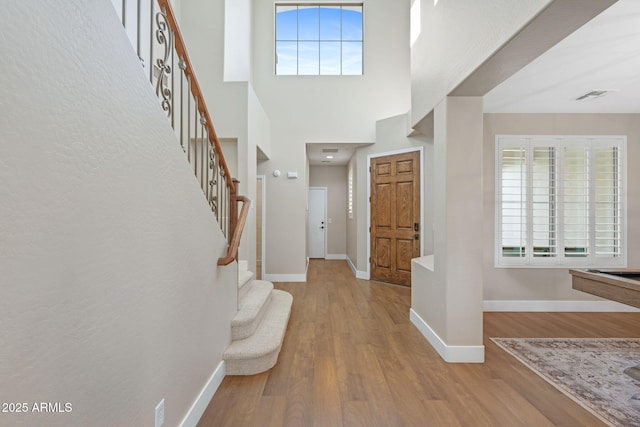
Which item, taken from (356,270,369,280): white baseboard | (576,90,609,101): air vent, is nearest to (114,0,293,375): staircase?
(356,270,369,280): white baseboard

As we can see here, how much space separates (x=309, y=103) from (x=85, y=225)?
5085 mm

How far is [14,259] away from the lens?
2.39 feet

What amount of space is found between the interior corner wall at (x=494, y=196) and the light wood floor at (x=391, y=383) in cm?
37

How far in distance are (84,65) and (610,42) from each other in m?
3.20

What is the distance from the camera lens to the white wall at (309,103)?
5398mm

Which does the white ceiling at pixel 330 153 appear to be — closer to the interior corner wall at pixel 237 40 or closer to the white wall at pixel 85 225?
the interior corner wall at pixel 237 40

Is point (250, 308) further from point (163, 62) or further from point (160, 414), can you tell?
point (163, 62)

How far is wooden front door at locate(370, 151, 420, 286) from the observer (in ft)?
16.0

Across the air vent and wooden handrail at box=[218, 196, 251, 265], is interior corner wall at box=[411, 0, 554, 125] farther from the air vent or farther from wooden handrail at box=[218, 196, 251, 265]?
wooden handrail at box=[218, 196, 251, 265]

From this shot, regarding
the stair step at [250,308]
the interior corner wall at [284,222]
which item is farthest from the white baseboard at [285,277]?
the stair step at [250,308]

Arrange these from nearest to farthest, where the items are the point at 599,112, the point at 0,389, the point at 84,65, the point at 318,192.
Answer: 1. the point at 0,389
2. the point at 84,65
3. the point at 599,112
4. the point at 318,192

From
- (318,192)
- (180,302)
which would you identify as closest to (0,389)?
(180,302)

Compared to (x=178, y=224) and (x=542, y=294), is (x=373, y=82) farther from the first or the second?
(x=178, y=224)

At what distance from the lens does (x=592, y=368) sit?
2379mm
